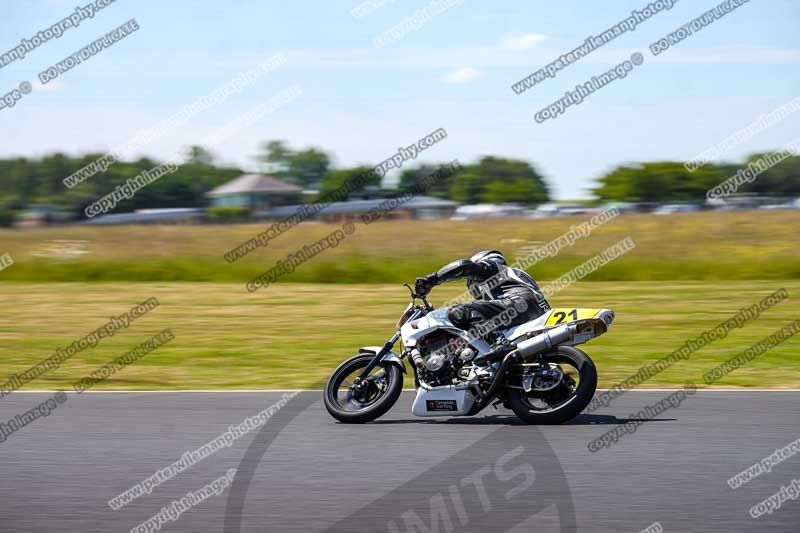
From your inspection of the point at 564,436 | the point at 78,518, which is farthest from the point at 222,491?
the point at 564,436

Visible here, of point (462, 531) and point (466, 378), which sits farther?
point (466, 378)

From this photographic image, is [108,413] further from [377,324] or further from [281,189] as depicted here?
[281,189]

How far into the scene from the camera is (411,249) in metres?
30.8

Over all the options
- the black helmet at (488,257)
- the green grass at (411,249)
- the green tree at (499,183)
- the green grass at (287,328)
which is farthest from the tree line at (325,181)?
the black helmet at (488,257)

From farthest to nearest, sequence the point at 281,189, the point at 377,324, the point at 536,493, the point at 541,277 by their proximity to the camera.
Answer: the point at 281,189, the point at 541,277, the point at 377,324, the point at 536,493

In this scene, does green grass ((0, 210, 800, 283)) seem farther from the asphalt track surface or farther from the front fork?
the asphalt track surface

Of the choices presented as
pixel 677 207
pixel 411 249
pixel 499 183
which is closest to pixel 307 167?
pixel 499 183

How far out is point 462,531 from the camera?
18.5ft

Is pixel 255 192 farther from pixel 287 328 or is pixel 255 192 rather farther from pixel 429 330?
pixel 429 330

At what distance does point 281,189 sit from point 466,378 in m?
81.6

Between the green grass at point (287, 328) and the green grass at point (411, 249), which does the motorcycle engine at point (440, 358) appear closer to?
the green grass at point (287, 328)

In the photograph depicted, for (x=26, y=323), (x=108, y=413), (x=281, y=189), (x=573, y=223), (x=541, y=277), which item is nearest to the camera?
(x=108, y=413)

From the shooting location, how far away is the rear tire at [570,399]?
845 centimetres

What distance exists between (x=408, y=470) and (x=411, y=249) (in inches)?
939
